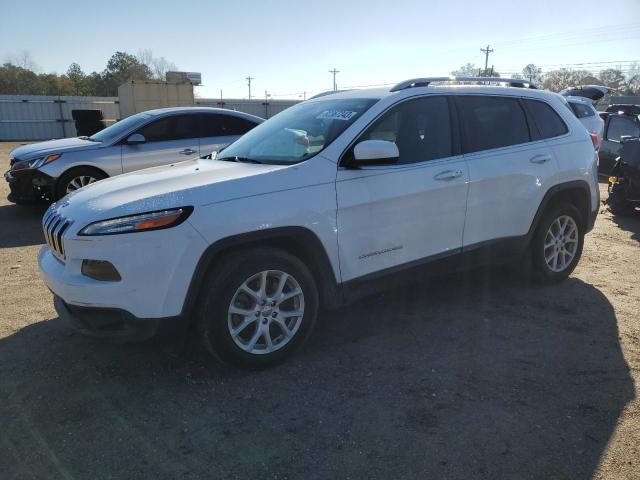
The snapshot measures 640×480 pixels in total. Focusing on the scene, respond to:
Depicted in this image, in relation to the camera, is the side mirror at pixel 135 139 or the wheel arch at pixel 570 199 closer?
the wheel arch at pixel 570 199

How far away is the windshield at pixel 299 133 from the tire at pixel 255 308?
2.58 ft

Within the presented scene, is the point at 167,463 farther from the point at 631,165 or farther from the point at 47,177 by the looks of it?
the point at 631,165

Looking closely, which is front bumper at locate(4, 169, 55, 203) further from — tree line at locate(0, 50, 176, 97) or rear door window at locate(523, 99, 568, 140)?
tree line at locate(0, 50, 176, 97)

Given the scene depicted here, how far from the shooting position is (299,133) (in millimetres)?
3922

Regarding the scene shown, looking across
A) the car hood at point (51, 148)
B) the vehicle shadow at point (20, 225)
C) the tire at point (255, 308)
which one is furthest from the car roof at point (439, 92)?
the car hood at point (51, 148)

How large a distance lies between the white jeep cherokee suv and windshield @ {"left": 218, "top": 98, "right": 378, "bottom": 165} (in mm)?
16

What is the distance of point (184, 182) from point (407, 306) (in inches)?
89.6

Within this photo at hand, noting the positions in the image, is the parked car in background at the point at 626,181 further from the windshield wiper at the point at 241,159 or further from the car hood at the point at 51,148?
the car hood at the point at 51,148

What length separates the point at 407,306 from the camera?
4.53 m

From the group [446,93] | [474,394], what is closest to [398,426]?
[474,394]

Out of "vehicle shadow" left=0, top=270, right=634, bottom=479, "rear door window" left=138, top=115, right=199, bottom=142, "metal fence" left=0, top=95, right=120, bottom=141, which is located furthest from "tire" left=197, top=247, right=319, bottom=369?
"metal fence" left=0, top=95, right=120, bottom=141

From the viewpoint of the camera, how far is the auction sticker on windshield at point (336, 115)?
12.3 feet

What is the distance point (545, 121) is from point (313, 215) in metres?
2.74

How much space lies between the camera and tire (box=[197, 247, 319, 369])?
3.09 metres
